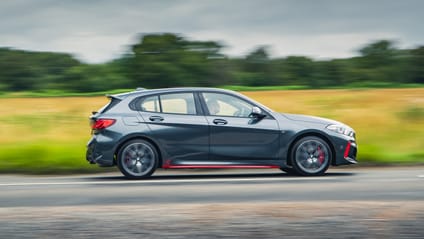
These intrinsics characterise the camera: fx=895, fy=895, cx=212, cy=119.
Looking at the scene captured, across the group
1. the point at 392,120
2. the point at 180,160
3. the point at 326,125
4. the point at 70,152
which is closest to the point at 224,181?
the point at 180,160

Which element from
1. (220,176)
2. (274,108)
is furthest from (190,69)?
(220,176)

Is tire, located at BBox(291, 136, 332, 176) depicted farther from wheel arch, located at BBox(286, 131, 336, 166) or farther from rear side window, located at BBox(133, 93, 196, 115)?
rear side window, located at BBox(133, 93, 196, 115)

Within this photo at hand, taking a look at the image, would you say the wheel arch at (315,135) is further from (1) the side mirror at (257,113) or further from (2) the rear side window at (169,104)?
(2) the rear side window at (169,104)

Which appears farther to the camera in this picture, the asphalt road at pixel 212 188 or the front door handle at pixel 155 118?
the front door handle at pixel 155 118

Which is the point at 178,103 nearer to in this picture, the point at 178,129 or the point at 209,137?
the point at 178,129

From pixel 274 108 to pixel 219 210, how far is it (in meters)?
21.0

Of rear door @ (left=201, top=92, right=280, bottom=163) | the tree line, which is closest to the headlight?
rear door @ (left=201, top=92, right=280, bottom=163)

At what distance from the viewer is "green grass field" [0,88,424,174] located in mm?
17531

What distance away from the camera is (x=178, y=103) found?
48.2 feet

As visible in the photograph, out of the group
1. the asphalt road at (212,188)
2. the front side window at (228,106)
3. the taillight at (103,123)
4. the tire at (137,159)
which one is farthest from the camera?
the front side window at (228,106)

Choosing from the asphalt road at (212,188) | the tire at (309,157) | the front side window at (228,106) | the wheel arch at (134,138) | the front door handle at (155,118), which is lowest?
the asphalt road at (212,188)

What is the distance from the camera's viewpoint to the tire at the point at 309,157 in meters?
14.5

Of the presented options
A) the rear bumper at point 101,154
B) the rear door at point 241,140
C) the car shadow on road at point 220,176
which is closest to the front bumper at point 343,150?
the car shadow on road at point 220,176

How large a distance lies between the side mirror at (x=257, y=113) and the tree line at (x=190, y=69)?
26.2 meters
